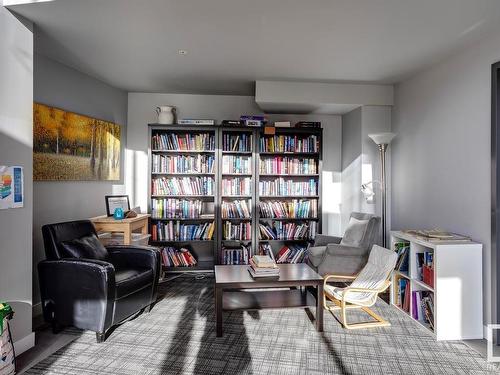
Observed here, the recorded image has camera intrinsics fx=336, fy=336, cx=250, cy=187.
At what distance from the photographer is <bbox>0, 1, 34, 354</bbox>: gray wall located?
2539 mm

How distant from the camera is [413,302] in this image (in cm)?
332

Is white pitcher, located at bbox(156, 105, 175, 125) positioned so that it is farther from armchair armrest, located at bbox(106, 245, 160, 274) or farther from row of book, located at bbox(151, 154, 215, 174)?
armchair armrest, located at bbox(106, 245, 160, 274)

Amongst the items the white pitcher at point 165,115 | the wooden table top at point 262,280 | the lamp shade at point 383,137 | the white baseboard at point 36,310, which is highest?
the white pitcher at point 165,115

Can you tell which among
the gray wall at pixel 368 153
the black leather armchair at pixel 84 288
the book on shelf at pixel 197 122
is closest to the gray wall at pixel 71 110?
the black leather armchair at pixel 84 288

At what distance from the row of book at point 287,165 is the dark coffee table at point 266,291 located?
1.78 metres

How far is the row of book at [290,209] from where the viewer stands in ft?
16.5

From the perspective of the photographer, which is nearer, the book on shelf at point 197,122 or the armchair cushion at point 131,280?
the armchair cushion at point 131,280

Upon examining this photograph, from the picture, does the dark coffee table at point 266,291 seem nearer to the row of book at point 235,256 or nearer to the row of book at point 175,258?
the row of book at point 235,256

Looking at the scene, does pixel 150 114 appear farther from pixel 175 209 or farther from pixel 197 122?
pixel 175 209

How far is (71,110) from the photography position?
393 cm

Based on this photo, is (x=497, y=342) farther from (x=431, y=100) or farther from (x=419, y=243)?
(x=431, y=100)

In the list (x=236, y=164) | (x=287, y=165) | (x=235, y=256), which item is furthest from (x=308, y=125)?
(x=235, y=256)

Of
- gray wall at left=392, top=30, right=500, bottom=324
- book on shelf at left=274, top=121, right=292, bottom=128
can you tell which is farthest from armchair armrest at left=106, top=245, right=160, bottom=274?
gray wall at left=392, top=30, right=500, bottom=324

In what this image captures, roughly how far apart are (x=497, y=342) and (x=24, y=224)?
13.4 ft
